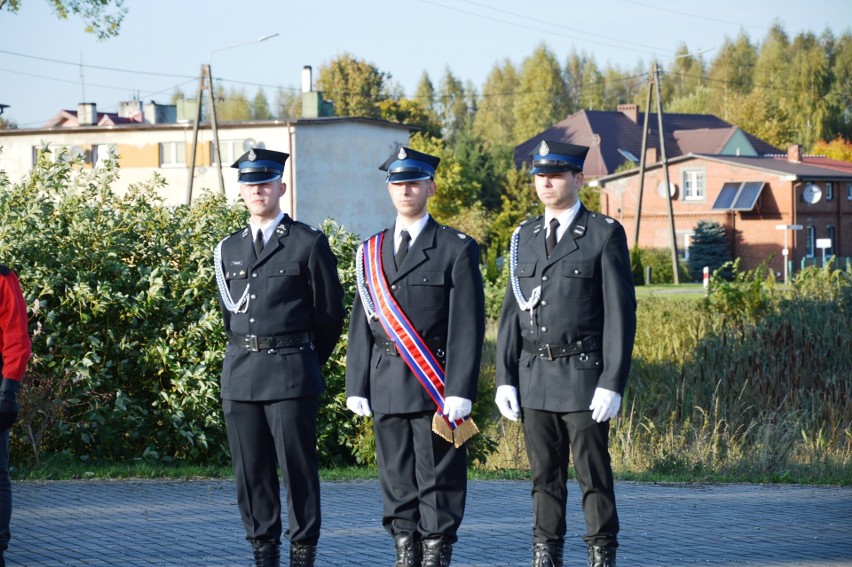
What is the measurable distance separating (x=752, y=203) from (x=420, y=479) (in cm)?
5466

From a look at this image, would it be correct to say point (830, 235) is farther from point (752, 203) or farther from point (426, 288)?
point (426, 288)

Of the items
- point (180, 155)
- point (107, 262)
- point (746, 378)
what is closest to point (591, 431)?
point (107, 262)

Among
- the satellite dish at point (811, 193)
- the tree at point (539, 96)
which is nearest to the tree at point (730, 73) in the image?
the tree at point (539, 96)

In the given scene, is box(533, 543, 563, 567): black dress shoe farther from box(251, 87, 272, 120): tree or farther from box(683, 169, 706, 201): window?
box(251, 87, 272, 120): tree

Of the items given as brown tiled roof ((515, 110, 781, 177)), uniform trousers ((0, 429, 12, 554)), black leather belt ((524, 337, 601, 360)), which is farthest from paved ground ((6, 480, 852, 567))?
brown tiled roof ((515, 110, 781, 177))

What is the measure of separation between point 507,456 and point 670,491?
10.6 ft

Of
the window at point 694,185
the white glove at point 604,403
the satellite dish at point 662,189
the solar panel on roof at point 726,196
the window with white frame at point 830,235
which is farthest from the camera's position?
the satellite dish at point 662,189

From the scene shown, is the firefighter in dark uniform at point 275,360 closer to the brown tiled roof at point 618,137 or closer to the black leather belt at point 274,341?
the black leather belt at point 274,341

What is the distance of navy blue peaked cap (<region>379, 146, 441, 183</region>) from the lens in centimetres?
621

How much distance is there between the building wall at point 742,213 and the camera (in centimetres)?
5875

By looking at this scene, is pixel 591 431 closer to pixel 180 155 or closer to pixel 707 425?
pixel 707 425

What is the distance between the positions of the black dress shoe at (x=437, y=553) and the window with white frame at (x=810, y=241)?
56.3m

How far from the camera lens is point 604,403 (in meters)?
5.91

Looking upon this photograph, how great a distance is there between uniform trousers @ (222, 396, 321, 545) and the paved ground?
771 mm
